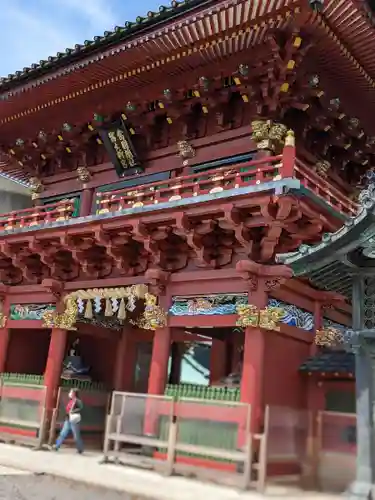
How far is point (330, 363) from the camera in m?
10.3

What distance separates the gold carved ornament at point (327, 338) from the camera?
36.9 ft

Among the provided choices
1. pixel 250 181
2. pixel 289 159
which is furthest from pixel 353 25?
pixel 250 181

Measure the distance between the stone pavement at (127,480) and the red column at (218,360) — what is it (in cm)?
425

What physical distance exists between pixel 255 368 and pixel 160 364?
2294mm

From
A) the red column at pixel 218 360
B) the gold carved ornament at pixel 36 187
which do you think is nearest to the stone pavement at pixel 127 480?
the red column at pixel 218 360

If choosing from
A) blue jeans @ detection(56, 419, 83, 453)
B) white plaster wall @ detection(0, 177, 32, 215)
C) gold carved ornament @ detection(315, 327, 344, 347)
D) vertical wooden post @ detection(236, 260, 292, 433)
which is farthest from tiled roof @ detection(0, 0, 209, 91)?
white plaster wall @ detection(0, 177, 32, 215)

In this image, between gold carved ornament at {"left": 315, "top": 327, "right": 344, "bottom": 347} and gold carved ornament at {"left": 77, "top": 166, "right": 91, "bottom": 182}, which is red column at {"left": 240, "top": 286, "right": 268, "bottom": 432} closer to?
gold carved ornament at {"left": 315, "top": 327, "right": 344, "bottom": 347}

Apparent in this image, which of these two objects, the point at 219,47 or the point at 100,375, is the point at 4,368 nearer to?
the point at 100,375

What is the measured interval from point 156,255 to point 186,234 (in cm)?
126

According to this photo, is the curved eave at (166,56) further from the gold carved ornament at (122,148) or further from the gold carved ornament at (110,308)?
the gold carved ornament at (110,308)

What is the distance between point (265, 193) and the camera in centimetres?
939

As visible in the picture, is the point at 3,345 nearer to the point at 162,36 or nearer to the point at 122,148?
the point at 122,148

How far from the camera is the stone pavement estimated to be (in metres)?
8.25

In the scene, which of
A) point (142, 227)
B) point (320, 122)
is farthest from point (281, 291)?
point (320, 122)
